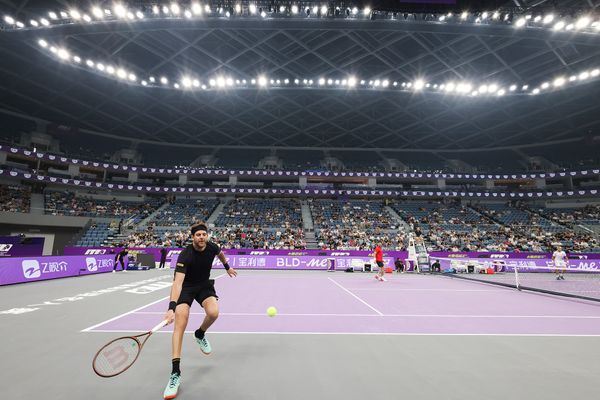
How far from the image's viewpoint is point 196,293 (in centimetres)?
478

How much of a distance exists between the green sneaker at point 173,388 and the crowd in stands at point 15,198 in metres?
40.8

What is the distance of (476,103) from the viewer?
3597cm

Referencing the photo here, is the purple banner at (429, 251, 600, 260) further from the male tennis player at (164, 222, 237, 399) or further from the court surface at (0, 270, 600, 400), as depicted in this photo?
the male tennis player at (164, 222, 237, 399)

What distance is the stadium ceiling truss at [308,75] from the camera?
2428 cm

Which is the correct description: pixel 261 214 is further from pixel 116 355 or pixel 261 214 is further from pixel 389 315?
pixel 116 355

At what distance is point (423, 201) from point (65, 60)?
4744cm

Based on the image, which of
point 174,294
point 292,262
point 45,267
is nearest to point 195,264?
point 174,294

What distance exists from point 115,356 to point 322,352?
3.07 meters

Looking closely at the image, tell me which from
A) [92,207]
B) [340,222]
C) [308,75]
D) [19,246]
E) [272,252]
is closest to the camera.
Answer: [19,246]

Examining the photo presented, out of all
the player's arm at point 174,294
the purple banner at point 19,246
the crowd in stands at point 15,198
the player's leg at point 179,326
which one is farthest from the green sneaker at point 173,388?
the crowd in stands at point 15,198

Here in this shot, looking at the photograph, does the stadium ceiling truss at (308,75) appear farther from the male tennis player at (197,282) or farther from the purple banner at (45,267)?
the male tennis player at (197,282)

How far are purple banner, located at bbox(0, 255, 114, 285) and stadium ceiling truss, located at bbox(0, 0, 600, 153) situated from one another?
16.4 meters

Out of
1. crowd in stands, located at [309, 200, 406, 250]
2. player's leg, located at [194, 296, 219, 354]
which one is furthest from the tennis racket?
crowd in stands, located at [309, 200, 406, 250]

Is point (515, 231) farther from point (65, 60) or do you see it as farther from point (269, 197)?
point (65, 60)
